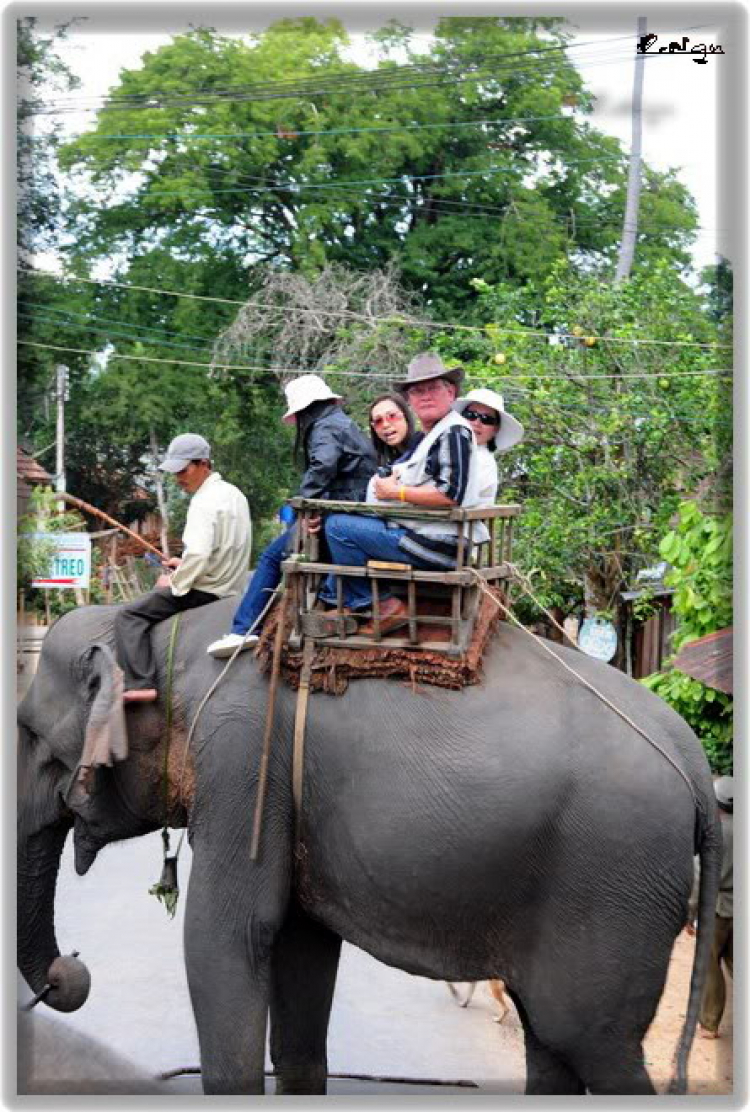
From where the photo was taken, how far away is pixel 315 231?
86.0ft

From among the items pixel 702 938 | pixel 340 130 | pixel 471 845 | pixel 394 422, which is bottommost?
pixel 702 938

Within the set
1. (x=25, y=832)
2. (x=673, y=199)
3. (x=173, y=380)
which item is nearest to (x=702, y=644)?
(x=25, y=832)

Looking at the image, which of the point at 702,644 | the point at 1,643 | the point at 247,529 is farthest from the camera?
the point at 702,644

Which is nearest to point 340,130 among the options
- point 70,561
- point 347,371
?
point 347,371

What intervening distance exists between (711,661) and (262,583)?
2.89 meters

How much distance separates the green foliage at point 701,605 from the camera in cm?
826

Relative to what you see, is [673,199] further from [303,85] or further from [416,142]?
[303,85]

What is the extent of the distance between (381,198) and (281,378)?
14.0 ft

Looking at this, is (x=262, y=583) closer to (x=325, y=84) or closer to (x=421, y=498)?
(x=421, y=498)

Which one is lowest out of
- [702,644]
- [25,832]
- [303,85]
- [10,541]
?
[25,832]

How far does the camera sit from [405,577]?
4.93m

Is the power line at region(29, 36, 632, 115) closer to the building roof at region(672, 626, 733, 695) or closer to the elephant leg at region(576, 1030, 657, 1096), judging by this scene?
the building roof at region(672, 626, 733, 695)

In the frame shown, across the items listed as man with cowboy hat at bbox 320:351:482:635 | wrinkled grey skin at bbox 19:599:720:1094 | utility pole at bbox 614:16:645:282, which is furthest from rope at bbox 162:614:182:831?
utility pole at bbox 614:16:645:282

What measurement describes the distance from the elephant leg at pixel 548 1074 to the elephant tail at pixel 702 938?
13.0 inches
